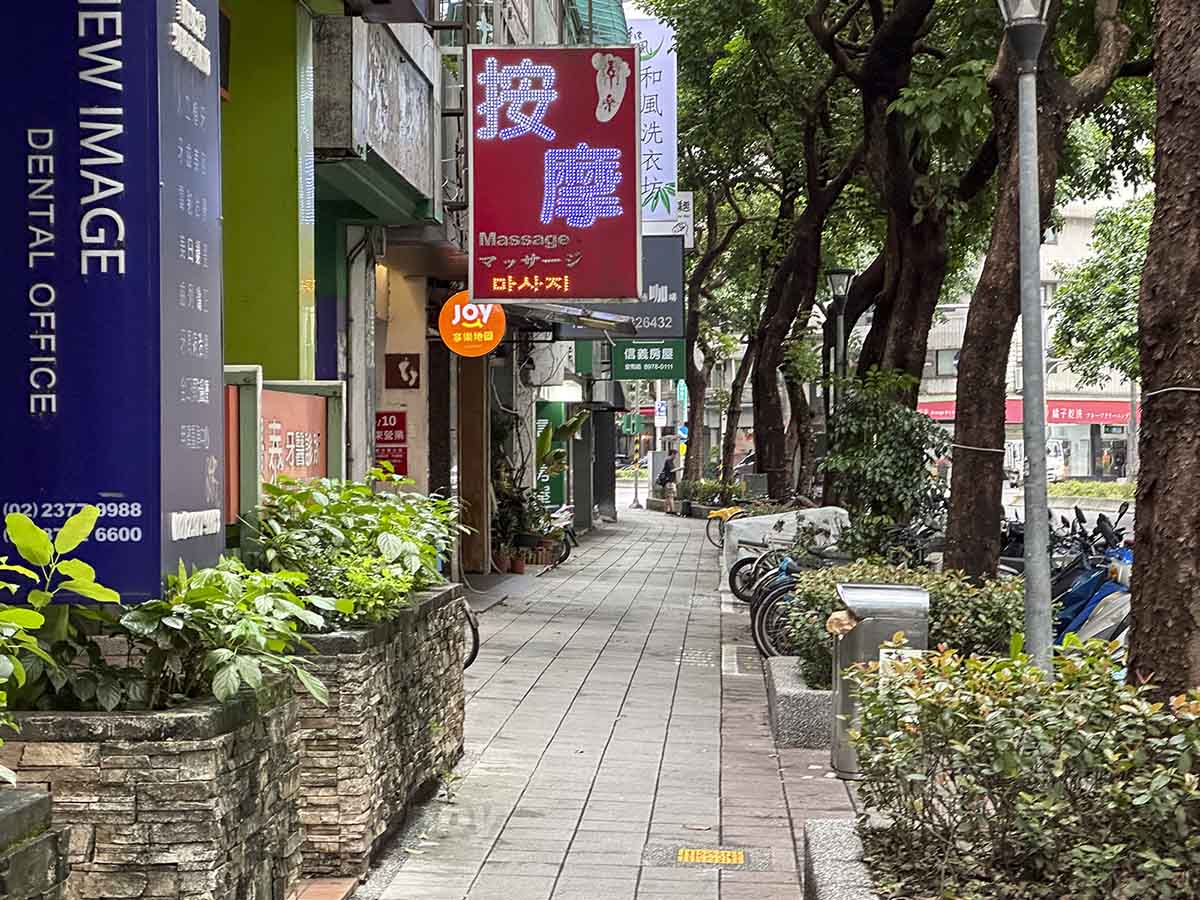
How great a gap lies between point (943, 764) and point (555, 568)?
63.5 ft

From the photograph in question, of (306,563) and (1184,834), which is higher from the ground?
(306,563)

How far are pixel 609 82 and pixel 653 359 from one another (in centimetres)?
1922

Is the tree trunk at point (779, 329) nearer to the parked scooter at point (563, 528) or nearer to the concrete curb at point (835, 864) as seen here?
the parked scooter at point (563, 528)

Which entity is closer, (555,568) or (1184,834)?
(1184,834)

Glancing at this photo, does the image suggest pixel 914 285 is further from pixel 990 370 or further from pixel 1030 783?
pixel 1030 783

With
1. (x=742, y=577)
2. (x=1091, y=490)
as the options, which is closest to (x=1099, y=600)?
(x=742, y=577)

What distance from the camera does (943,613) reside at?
9.36 m

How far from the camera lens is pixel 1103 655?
15.8ft

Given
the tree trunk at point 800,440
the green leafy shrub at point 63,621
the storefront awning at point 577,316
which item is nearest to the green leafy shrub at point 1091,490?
the tree trunk at point 800,440

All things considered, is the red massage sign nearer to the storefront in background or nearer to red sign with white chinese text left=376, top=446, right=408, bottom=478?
red sign with white chinese text left=376, top=446, right=408, bottom=478

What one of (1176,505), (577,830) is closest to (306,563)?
(577,830)

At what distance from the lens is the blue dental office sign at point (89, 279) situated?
169 inches

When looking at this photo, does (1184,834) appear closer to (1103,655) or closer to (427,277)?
(1103,655)

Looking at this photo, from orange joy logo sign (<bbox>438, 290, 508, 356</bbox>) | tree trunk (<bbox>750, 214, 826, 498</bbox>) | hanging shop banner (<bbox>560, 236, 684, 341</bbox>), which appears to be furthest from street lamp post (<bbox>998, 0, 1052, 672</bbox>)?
tree trunk (<bbox>750, 214, 826, 498</bbox>)
